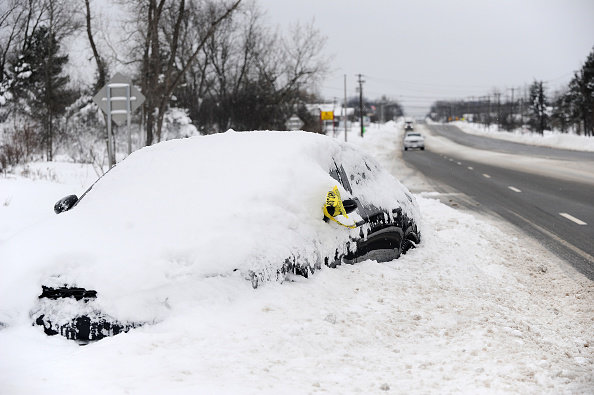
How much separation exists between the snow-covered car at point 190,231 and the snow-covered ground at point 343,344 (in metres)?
0.14

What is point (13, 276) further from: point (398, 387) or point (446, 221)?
point (446, 221)

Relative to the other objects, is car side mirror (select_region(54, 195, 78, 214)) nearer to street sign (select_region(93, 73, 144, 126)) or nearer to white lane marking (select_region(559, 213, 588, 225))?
street sign (select_region(93, 73, 144, 126))

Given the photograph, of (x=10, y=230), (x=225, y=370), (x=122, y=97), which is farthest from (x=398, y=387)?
(x=122, y=97)

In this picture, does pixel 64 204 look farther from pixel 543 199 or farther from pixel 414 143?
pixel 414 143

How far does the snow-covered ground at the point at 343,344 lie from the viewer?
3312mm

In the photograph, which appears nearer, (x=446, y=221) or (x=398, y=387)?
(x=398, y=387)

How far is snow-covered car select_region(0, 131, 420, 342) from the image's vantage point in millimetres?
3854

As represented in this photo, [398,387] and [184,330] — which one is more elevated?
[184,330]

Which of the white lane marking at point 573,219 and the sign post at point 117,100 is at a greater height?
the sign post at point 117,100

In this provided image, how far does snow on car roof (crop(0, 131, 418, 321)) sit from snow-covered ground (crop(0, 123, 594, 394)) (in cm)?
22

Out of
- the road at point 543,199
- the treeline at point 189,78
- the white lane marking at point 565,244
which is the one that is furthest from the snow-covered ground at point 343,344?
the treeline at point 189,78

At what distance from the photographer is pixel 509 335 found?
14.3 feet

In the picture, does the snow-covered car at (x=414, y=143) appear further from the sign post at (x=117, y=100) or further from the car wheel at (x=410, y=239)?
the car wheel at (x=410, y=239)

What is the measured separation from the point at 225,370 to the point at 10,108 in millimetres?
43748
